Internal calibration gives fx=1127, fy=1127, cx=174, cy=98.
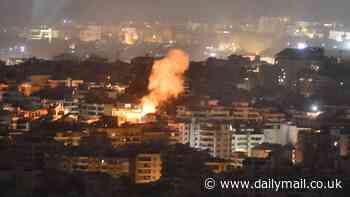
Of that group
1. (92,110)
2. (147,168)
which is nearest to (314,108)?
(92,110)

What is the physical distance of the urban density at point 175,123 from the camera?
6668 mm

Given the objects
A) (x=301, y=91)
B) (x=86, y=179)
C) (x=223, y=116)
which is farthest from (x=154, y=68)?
(x=86, y=179)

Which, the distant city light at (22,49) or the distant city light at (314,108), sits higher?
the distant city light at (22,49)

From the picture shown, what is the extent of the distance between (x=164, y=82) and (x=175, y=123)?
7.23ft

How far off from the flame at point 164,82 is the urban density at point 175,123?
2cm

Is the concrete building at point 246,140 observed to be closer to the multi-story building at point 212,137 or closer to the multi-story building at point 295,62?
the multi-story building at point 212,137

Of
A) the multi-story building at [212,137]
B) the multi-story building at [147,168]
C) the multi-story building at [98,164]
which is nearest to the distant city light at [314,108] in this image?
the multi-story building at [212,137]

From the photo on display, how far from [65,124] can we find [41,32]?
33.7 feet

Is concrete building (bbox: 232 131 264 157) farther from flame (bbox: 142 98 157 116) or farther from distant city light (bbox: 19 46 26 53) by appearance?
distant city light (bbox: 19 46 26 53)

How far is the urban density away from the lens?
6.67 meters

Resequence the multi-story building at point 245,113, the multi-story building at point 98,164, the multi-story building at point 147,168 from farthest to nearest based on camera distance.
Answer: the multi-story building at point 245,113 → the multi-story building at point 98,164 → the multi-story building at point 147,168

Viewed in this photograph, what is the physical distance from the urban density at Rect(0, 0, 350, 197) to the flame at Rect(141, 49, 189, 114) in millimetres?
19

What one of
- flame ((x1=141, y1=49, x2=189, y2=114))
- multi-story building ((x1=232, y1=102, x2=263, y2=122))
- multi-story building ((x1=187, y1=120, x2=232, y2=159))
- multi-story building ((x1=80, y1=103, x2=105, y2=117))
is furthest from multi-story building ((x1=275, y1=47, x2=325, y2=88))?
multi-story building ((x1=187, y1=120, x2=232, y2=159))

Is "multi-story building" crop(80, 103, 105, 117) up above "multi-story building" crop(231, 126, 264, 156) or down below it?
above
